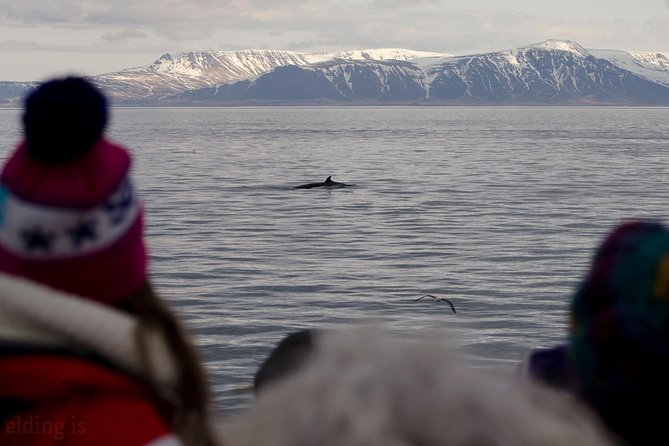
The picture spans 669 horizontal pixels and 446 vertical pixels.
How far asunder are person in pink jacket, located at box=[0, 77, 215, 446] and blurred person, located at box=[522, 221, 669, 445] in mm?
820

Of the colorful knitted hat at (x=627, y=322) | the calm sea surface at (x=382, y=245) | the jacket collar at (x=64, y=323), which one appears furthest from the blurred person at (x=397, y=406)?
the jacket collar at (x=64, y=323)

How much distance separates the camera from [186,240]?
3066 cm

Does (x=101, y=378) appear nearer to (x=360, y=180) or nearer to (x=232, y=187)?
(x=232, y=187)

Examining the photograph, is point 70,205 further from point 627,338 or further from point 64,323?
point 627,338

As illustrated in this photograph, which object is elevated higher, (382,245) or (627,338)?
(627,338)

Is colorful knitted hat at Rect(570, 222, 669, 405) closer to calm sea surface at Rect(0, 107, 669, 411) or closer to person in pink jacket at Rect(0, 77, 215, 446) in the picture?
calm sea surface at Rect(0, 107, 669, 411)

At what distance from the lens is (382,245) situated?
29797 mm

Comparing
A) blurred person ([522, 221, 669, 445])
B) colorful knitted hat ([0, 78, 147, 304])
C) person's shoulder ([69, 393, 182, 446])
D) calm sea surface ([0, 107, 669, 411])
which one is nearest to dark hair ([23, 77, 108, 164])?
colorful knitted hat ([0, 78, 147, 304])

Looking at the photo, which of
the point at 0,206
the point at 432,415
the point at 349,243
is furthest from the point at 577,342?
the point at 349,243

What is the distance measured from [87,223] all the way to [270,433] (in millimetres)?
904

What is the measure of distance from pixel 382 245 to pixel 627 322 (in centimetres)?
2785

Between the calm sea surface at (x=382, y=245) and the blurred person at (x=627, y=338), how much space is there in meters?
0.17

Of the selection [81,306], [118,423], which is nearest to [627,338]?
[118,423]

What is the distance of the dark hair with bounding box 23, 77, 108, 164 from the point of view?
7.89ft
